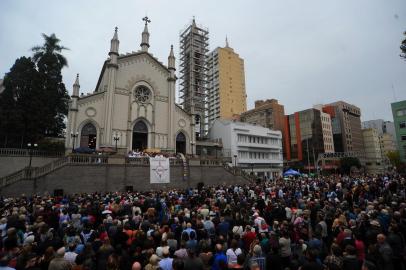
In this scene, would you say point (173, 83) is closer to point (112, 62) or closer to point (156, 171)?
point (112, 62)

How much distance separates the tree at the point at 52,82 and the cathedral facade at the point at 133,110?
3.46 metres

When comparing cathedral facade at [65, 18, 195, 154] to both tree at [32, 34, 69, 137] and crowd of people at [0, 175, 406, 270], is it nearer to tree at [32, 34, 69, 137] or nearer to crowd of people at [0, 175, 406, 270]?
tree at [32, 34, 69, 137]

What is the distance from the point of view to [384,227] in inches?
338

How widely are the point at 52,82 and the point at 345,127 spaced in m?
96.7

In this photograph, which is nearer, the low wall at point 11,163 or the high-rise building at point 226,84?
the low wall at point 11,163

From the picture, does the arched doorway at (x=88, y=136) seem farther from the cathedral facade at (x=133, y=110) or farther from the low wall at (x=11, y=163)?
the low wall at (x=11, y=163)

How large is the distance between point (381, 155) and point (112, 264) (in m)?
134

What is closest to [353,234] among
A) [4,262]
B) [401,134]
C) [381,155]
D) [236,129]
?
[4,262]

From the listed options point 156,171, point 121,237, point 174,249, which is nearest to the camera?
point 174,249

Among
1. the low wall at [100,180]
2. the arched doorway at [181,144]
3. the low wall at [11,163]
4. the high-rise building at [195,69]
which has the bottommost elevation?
the low wall at [100,180]

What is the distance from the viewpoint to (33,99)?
30547mm

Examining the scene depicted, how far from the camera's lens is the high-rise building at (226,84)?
104 meters

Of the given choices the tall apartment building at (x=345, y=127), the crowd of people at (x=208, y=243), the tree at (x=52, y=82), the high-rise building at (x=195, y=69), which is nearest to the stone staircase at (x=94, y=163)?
the tree at (x=52, y=82)

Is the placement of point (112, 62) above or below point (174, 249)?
above
